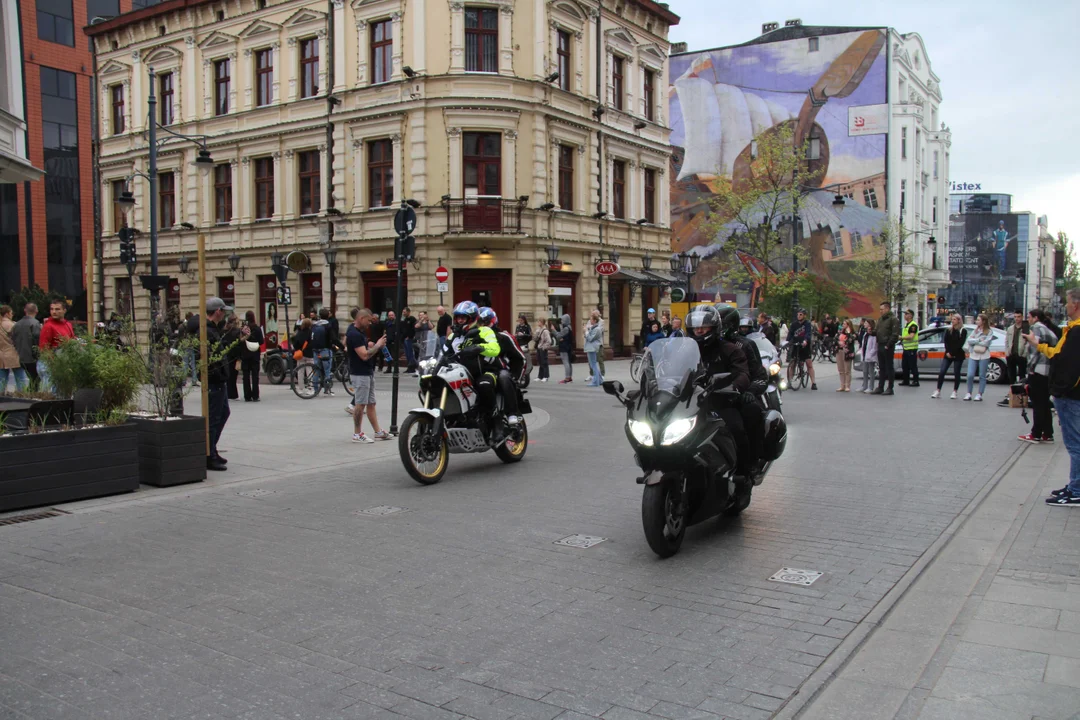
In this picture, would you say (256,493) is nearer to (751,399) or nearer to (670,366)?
(670,366)

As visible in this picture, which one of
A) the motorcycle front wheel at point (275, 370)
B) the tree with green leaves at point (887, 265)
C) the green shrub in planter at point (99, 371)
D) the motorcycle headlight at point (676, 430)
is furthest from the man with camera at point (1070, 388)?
the tree with green leaves at point (887, 265)

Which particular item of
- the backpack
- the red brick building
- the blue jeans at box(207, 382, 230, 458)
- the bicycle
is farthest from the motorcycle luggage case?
the red brick building

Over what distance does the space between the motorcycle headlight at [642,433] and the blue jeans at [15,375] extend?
10806 mm

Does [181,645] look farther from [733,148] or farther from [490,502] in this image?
[733,148]

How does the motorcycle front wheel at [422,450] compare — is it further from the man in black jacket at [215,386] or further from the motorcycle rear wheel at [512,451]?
the man in black jacket at [215,386]

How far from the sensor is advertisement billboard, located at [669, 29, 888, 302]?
6462cm

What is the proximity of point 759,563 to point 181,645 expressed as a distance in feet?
11.6

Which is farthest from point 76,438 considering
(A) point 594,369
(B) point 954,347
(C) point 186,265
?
(C) point 186,265

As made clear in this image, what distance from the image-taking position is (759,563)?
5953 millimetres

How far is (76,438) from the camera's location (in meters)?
7.91

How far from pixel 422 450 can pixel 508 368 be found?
177 cm

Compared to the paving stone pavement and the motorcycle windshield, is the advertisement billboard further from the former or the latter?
the motorcycle windshield

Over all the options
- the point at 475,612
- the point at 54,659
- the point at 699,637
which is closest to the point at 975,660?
the point at 699,637

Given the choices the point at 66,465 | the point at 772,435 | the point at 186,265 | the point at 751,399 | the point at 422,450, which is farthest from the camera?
the point at 186,265
